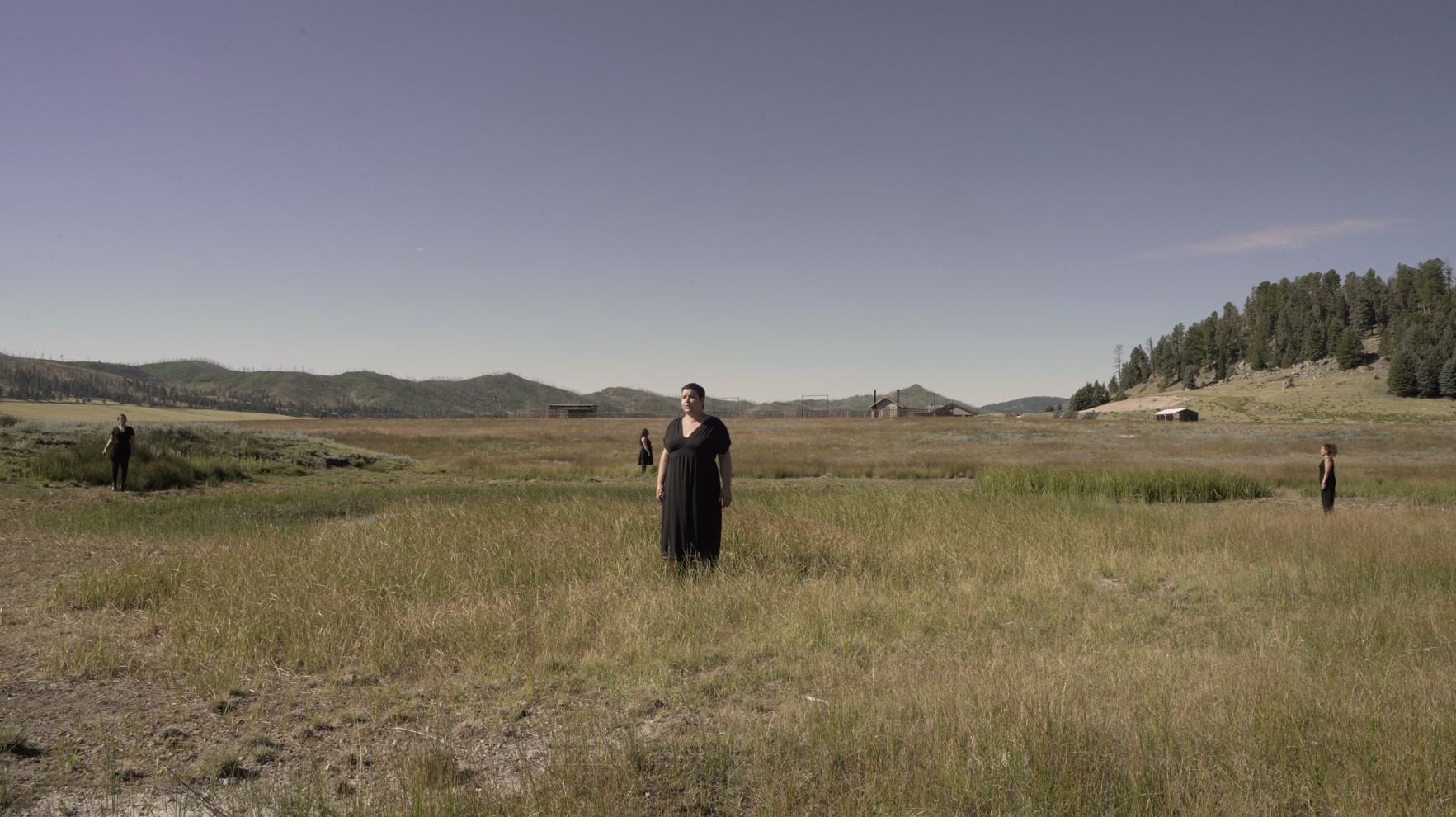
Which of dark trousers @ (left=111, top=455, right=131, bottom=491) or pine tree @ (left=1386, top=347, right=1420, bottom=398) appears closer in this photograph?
dark trousers @ (left=111, top=455, right=131, bottom=491)

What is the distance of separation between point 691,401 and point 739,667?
339cm

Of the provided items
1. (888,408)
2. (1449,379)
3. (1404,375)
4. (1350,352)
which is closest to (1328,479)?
(888,408)

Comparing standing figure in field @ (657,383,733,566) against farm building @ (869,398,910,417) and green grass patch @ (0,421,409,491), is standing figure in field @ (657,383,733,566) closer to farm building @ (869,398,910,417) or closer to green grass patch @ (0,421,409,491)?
green grass patch @ (0,421,409,491)

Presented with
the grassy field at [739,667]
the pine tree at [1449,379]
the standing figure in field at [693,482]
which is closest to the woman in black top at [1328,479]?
the grassy field at [739,667]

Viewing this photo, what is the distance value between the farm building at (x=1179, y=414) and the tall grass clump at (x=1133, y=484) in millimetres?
83538

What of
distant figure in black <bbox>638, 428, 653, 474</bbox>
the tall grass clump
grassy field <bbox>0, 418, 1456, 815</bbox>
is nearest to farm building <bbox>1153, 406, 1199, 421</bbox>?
the tall grass clump

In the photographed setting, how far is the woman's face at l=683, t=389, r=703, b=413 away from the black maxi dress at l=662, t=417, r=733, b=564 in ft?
0.51

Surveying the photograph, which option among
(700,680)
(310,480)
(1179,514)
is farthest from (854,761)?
(310,480)

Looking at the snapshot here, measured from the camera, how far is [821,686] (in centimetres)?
508

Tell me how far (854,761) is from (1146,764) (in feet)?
4.71

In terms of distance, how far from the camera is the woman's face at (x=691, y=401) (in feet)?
27.1

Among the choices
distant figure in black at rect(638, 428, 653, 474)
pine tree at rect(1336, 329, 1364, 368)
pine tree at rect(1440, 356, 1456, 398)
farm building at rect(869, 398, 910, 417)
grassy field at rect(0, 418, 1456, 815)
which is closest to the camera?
grassy field at rect(0, 418, 1456, 815)

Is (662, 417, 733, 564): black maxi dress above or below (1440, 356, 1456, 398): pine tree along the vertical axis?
below

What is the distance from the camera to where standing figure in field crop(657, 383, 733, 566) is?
8.12m
